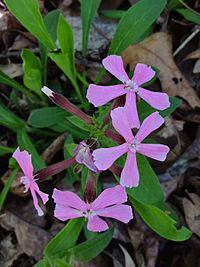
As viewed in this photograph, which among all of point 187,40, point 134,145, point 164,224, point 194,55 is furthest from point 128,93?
point 187,40

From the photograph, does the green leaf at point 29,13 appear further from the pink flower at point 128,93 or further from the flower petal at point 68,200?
the flower petal at point 68,200

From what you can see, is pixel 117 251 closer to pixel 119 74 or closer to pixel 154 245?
pixel 154 245

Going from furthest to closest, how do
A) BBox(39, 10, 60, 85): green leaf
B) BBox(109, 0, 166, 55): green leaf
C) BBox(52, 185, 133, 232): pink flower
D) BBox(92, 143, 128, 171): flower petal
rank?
BBox(39, 10, 60, 85): green leaf → BBox(109, 0, 166, 55): green leaf → BBox(52, 185, 133, 232): pink flower → BBox(92, 143, 128, 171): flower petal

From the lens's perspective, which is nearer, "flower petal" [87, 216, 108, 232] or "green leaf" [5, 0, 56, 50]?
"flower petal" [87, 216, 108, 232]

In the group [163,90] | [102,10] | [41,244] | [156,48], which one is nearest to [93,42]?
[102,10]

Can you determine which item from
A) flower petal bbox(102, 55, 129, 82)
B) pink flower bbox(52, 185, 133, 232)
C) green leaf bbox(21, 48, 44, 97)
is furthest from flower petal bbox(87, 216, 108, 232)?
green leaf bbox(21, 48, 44, 97)

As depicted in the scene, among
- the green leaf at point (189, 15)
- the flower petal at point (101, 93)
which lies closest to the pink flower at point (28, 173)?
the flower petal at point (101, 93)

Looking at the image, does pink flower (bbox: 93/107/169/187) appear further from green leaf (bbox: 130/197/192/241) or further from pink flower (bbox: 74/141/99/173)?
green leaf (bbox: 130/197/192/241)
